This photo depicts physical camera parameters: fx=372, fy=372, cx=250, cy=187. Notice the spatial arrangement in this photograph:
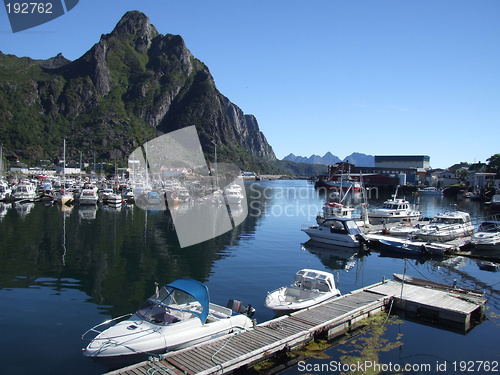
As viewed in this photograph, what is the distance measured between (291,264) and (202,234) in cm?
1757

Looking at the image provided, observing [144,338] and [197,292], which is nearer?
[144,338]

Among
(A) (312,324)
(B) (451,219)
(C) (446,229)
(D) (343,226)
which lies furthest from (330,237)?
(A) (312,324)

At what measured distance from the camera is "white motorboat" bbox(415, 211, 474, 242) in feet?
132

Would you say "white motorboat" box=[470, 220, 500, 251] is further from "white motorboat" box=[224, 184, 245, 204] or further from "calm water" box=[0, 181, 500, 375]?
"white motorboat" box=[224, 184, 245, 204]

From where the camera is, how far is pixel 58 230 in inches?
1746

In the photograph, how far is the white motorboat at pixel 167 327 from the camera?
1371 centimetres

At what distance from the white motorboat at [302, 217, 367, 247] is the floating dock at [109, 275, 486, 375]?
13.6 metres

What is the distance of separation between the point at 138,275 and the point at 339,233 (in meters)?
21.7

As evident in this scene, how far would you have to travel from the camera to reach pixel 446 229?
137ft

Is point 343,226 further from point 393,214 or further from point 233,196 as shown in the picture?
point 233,196

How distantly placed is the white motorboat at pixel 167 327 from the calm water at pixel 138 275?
1.21 m

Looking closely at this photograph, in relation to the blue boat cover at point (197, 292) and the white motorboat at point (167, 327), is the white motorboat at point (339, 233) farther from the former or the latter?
the blue boat cover at point (197, 292)

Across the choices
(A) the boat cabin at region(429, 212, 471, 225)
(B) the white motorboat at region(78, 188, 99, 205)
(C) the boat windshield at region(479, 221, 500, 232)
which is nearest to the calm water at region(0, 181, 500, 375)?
(C) the boat windshield at region(479, 221, 500, 232)

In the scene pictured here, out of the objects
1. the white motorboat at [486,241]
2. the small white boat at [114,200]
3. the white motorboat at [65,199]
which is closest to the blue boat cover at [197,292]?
the white motorboat at [486,241]
